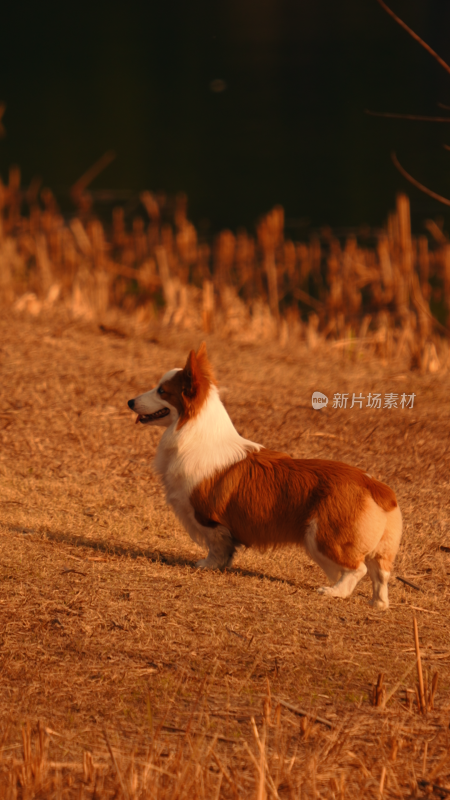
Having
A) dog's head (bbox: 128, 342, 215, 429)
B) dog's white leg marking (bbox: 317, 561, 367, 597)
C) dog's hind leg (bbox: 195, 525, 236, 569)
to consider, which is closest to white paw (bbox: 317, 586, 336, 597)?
dog's white leg marking (bbox: 317, 561, 367, 597)

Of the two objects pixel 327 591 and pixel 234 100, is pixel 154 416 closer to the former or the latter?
pixel 327 591

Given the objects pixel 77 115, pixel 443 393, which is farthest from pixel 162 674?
pixel 77 115

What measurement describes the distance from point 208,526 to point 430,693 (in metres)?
1.38

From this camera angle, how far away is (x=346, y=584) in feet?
11.7

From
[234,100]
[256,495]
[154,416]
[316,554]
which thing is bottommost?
[316,554]

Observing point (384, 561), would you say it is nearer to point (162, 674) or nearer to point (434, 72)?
point (162, 674)

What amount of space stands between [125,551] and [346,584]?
1086 mm

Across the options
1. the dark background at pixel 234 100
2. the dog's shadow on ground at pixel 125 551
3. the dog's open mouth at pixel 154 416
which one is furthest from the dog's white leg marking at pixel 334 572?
the dark background at pixel 234 100

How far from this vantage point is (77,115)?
2370 centimetres
